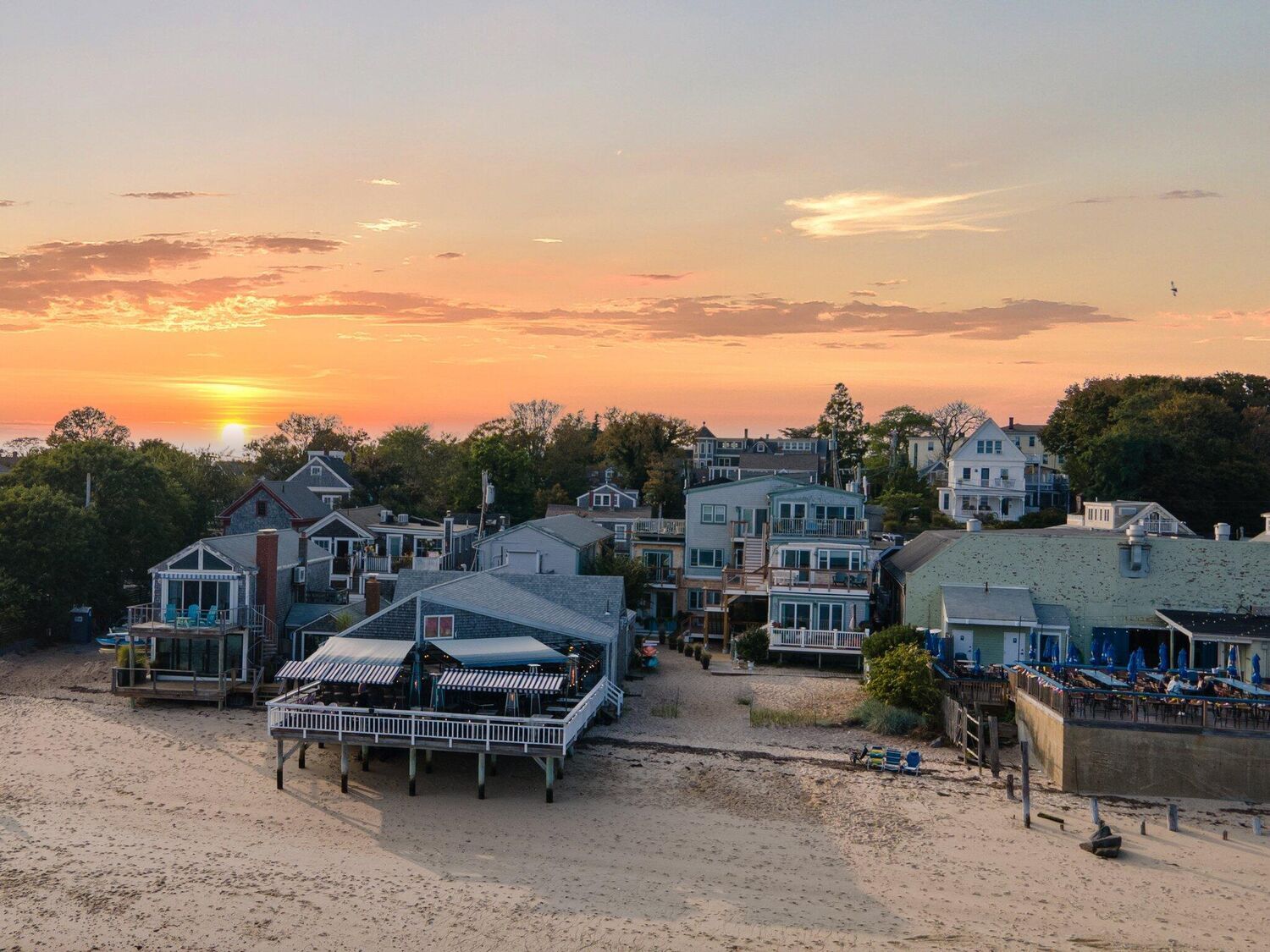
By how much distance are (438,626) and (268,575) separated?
1074 centimetres

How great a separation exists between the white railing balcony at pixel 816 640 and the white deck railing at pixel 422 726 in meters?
15.6

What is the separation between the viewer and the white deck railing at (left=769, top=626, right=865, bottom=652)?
131ft

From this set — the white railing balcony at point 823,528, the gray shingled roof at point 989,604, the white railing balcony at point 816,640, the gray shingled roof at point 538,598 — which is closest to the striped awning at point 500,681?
the gray shingled roof at point 538,598

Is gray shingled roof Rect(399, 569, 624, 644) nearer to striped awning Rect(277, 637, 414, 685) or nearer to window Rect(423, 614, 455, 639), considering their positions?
window Rect(423, 614, 455, 639)

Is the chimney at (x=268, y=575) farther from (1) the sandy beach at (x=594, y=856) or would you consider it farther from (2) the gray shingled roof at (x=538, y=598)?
(1) the sandy beach at (x=594, y=856)

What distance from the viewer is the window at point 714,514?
4844cm

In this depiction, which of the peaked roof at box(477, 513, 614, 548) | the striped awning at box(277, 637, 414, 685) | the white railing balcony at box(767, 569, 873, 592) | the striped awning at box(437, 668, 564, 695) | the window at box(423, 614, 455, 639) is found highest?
the peaked roof at box(477, 513, 614, 548)

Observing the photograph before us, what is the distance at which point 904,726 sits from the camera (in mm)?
31781

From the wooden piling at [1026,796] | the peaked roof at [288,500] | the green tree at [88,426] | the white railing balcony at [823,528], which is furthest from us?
the green tree at [88,426]

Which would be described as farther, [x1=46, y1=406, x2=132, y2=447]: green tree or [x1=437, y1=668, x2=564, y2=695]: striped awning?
[x1=46, y1=406, x2=132, y2=447]: green tree

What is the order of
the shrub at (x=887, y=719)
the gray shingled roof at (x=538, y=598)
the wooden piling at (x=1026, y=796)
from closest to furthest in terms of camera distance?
1. the wooden piling at (x=1026, y=796)
2. the gray shingled roof at (x=538, y=598)
3. the shrub at (x=887, y=719)

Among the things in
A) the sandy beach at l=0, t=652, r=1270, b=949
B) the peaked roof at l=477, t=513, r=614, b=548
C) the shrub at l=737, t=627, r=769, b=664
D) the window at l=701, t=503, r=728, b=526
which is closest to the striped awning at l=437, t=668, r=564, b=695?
the sandy beach at l=0, t=652, r=1270, b=949

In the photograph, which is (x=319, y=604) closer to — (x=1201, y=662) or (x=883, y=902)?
(x=883, y=902)

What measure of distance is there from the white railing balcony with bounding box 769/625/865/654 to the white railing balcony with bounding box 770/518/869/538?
443 cm
